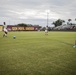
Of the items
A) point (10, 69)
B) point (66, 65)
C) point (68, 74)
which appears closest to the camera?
point (68, 74)

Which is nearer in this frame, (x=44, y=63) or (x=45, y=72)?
(x=45, y=72)

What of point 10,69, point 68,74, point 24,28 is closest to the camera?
point 68,74

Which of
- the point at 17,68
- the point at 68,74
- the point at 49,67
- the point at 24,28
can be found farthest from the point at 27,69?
the point at 24,28

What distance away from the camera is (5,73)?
18.9 feet

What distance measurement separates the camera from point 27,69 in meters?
6.27

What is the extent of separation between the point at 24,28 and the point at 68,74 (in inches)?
3447

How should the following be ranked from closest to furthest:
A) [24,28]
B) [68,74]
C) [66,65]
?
[68,74], [66,65], [24,28]

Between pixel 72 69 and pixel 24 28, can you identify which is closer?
pixel 72 69

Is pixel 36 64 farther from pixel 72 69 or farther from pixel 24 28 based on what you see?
pixel 24 28

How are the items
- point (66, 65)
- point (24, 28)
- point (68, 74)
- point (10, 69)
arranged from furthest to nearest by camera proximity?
point (24, 28), point (66, 65), point (10, 69), point (68, 74)

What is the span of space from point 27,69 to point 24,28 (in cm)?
8690

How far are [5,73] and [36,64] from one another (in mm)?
1523

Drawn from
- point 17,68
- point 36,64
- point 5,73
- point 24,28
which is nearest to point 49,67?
point 36,64

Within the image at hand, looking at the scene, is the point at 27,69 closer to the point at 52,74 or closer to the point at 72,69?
the point at 52,74
